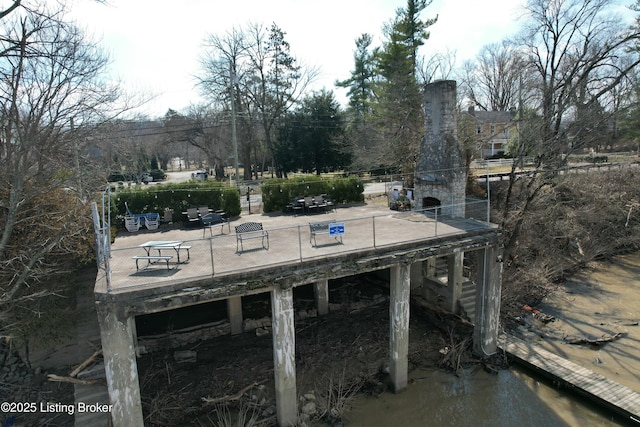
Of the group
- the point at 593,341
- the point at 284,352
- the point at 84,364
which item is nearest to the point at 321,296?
the point at 284,352

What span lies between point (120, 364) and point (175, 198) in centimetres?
957

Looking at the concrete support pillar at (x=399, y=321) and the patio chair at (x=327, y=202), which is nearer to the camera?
the concrete support pillar at (x=399, y=321)

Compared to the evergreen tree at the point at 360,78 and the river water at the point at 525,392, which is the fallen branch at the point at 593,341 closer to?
the river water at the point at 525,392

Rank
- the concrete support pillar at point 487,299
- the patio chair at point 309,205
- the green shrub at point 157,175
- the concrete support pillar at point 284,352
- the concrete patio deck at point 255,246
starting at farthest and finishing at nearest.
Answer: the green shrub at point 157,175
the patio chair at point 309,205
the concrete support pillar at point 487,299
the concrete support pillar at point 284,352
the concrete patio deck at point 255,246

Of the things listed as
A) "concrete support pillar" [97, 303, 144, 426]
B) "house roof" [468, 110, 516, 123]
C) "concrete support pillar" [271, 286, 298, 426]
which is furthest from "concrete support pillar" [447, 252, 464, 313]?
"house roof" [468, 110, 516, 123]

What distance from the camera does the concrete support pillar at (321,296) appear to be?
15.1m

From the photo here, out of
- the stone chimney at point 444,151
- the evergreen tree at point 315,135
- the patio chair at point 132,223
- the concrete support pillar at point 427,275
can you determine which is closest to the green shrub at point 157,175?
the evergreen tree at point 315,135

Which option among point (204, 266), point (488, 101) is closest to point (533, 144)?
point (204, 266)

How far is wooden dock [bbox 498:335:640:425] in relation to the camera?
33.0 ft

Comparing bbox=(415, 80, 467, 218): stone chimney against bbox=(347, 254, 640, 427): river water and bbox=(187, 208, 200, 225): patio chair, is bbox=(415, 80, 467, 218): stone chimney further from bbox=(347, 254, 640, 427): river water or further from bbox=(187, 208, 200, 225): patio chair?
bbox=(187, 208, 200, 225): patio chair

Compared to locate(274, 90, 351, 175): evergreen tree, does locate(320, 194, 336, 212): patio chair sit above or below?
below

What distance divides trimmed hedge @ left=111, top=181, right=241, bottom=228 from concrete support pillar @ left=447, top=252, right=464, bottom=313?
9.44 metres

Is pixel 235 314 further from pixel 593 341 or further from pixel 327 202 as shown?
pixel 593 341

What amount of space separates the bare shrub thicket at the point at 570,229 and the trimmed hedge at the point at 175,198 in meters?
12.7
